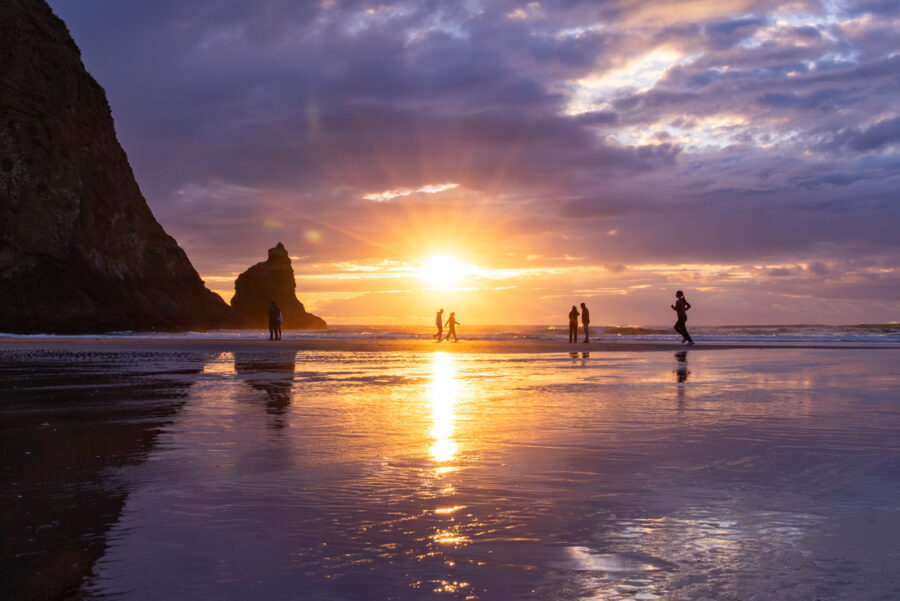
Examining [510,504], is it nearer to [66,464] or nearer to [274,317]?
[66,464]

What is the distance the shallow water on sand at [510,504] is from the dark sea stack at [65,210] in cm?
5010

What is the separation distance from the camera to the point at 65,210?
5650 cm

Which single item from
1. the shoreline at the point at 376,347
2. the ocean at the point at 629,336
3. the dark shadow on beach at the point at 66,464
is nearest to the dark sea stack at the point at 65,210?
the ocean at the point at 629,336

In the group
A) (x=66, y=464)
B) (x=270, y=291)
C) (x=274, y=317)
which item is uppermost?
(x=270, y=291)

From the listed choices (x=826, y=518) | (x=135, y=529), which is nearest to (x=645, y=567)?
(x=826, y=518)

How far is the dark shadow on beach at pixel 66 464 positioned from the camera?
3.48 m

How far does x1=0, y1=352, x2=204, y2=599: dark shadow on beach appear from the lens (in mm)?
3482

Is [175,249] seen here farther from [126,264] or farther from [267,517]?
[267,517]

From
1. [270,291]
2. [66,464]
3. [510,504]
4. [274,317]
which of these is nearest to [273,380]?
[66,464]

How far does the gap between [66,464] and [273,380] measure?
8.99m

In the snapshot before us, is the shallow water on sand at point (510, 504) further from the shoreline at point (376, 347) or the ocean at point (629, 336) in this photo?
the ocean at point (629, 336)

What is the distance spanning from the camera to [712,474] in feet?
18.6

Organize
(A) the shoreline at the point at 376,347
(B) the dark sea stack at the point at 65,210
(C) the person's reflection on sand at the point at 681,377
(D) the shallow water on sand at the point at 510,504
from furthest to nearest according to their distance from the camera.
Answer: (B) the dark sea stack at the point at 65,210 < (A) the shoreline at the point at 376,347 < (C) the person's reflection on sand at the point at 681,377 < (D) the shallow water on sand at the point at 510,504

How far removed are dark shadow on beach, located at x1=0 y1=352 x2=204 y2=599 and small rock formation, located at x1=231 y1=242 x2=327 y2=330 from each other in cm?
8890
